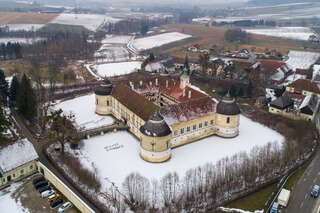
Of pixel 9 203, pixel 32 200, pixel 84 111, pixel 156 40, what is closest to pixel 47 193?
pixel 32 200

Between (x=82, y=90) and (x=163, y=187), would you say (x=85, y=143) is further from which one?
(x=82, y=90)

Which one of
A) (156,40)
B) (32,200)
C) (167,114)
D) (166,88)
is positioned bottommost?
(32,200)


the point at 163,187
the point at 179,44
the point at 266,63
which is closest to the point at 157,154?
the point at 163,187

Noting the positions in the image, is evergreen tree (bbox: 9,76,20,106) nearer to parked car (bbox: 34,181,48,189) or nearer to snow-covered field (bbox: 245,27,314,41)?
parked car (bbox: 34,181,48,189)

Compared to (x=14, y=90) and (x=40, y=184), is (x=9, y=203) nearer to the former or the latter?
(x=40, y=184)

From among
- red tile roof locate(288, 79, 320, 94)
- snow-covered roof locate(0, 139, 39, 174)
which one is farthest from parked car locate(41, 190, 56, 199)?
red tile roof locate(288, 79, 320, 94)

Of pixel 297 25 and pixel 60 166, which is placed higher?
pixel 297 25

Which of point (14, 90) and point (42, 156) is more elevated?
point (14, 90)
